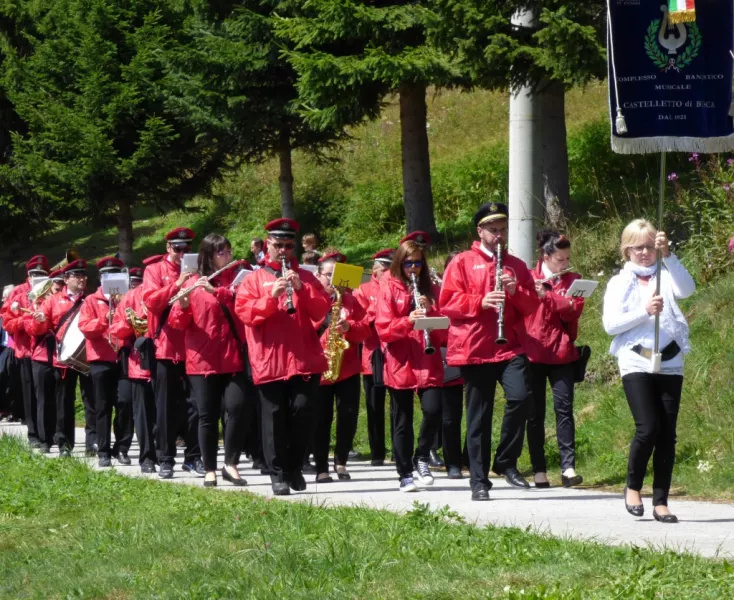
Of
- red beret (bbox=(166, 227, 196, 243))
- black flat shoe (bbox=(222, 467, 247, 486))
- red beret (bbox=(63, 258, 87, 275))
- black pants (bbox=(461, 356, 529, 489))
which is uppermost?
red beret (bbox=(166, 227, 196, 243))

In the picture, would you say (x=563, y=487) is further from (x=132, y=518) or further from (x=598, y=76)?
(x=598, y=76)

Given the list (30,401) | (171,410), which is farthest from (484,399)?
(30,401)

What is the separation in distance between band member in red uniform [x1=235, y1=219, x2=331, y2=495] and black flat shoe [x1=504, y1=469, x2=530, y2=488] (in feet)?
5.48

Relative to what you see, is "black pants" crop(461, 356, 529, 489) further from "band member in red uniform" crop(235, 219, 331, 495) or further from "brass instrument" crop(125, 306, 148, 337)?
"brass instrument" crop(125, 306, 148, 337)

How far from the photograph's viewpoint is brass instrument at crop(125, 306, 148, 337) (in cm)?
1335

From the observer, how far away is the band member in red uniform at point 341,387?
483 inches

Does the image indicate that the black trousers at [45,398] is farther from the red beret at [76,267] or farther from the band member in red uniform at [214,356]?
the band member in red uniform at [214,356]

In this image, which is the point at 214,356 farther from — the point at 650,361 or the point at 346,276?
the point at 650,361

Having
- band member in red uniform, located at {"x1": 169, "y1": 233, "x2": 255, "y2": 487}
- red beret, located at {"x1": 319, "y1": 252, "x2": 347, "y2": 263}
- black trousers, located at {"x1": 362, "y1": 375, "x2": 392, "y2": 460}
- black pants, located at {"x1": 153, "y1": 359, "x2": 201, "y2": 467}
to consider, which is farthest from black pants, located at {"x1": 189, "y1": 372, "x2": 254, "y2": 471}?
red beret, located at {"x1": 319, "y1": 252, "x2": 347, "y2": 263}

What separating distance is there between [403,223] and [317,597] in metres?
22.2

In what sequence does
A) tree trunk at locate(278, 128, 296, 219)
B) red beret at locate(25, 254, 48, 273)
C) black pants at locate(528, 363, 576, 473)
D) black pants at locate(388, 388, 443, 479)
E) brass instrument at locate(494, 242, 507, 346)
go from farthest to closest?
tree trunk at locate(278, 128, 296, 219) → red beret at locate(25, 254, 48, 273) → black pants at locate(388, 388, 443, 479) → black pants at locate(528, 363, 576, 473) → brass instrument at locate(494, 242, 507, 346)

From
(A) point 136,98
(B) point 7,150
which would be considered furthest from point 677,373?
(B) point 7,150

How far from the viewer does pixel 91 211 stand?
32281 mm

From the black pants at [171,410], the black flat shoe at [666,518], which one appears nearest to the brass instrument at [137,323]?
the black pants at [171,410]
